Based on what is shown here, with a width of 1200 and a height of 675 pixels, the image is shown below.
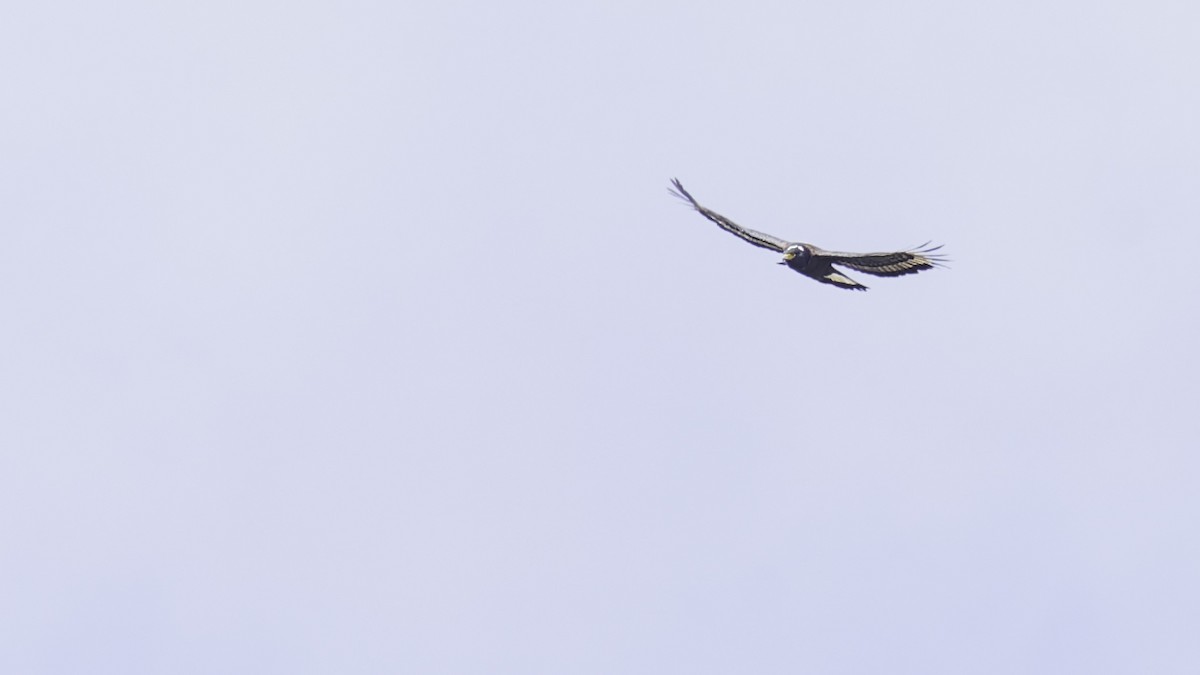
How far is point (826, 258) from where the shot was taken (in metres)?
56.6

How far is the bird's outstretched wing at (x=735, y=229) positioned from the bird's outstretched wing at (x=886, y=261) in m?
3.22

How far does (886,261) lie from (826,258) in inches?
97.7

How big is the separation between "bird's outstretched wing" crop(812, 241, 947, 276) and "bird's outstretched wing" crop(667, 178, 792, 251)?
3.22m

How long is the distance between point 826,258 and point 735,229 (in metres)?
4.67

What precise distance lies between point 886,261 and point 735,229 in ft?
23.4

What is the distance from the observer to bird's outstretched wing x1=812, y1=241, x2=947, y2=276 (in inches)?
2111

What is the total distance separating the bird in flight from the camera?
177ft

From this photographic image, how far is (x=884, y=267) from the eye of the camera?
55.1 metres

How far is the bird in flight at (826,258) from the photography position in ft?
177

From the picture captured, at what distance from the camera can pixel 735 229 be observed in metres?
60.4

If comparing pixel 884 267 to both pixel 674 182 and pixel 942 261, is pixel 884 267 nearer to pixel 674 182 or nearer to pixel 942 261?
pixel 942 261

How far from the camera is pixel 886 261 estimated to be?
54.7 metres

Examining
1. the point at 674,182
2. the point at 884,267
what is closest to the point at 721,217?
the point at 674,182

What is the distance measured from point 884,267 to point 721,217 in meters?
7.07
